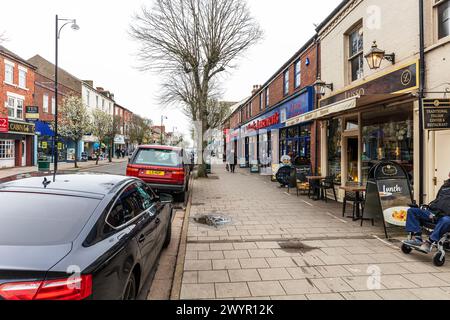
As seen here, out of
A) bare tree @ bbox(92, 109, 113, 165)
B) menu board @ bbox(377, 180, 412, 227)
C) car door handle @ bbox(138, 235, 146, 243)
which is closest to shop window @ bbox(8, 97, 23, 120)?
bare tree @ bbox(92, 109, 113, 165)

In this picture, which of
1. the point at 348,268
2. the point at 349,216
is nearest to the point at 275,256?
the point at 348,268

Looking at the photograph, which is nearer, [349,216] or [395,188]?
[395,188]

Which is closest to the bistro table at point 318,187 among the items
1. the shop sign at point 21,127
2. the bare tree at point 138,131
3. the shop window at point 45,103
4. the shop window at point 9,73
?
the shop sign at point 21,127

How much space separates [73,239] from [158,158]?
25.3 ft

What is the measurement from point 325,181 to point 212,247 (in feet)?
20.1

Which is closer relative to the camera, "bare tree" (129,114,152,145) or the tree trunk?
the tree trunk

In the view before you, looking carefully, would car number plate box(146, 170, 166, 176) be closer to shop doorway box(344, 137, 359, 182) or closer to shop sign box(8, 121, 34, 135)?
shop doorway box(344, 137, 359, 182)

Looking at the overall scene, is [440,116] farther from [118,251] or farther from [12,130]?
[12,130]

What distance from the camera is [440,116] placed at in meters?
5.78

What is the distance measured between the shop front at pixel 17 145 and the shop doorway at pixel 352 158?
2234cm

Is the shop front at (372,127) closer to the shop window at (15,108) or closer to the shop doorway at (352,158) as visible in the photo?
the shop doorway at (352,158)

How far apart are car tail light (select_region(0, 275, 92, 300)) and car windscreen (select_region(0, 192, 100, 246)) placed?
16.0 inches

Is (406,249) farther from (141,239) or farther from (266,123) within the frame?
(266,123)

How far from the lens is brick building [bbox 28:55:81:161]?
2916 centimetres
